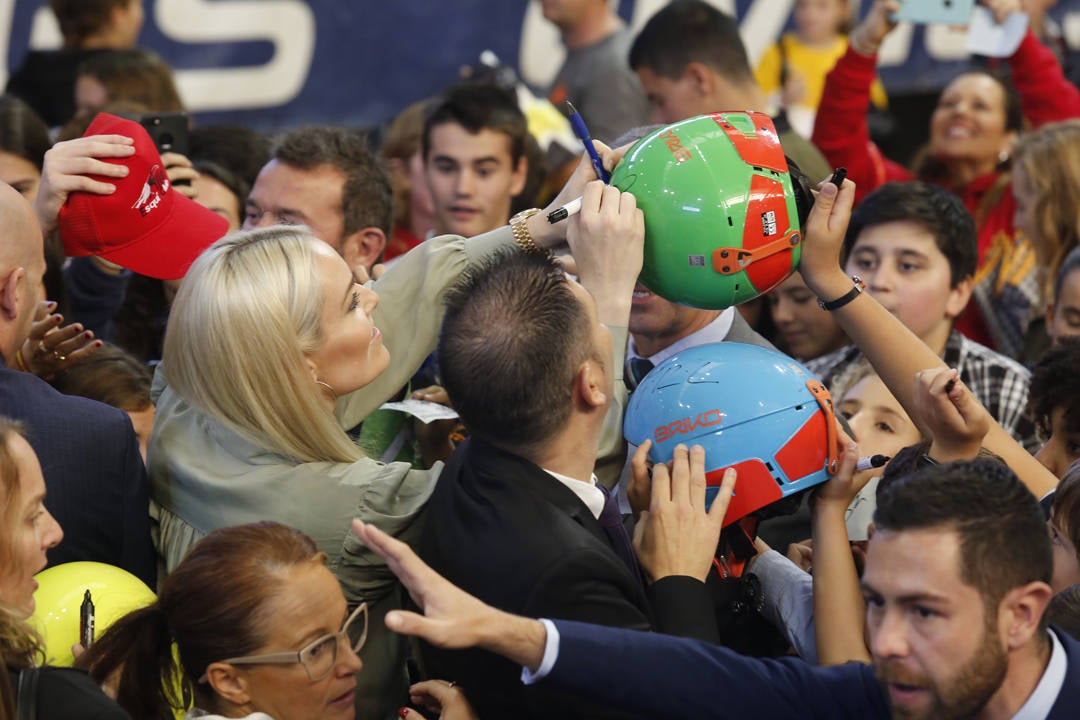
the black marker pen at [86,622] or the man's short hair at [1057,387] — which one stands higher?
the man's short hair at [1057,387]

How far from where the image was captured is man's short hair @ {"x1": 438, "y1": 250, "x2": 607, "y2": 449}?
2.59m

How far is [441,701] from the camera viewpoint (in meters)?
2.65

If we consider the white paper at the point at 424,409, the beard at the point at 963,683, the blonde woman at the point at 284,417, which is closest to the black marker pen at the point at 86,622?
the blonde woman at the point at 284,417

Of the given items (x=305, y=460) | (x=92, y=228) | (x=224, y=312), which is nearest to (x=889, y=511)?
(x=305, y=460)

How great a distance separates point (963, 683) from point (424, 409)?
146cm

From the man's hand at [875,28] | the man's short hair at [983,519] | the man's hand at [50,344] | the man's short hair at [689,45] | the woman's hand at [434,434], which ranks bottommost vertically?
→ the woman's hand at [434,434]

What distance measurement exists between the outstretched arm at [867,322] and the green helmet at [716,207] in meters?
0.10

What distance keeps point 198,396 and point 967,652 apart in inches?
60.4

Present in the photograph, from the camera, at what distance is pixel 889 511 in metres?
2.40

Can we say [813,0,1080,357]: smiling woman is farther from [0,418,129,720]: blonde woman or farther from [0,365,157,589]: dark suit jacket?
[0,418,129,720]: blonde woman

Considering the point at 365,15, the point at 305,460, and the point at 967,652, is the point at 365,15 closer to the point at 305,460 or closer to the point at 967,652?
the point at 305,460

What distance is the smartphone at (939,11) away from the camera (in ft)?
19.4

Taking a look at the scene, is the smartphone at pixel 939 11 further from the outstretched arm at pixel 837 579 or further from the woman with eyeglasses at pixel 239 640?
the woman with eyeglasses at pixel 239 640

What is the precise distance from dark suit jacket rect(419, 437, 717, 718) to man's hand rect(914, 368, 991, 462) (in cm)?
64
